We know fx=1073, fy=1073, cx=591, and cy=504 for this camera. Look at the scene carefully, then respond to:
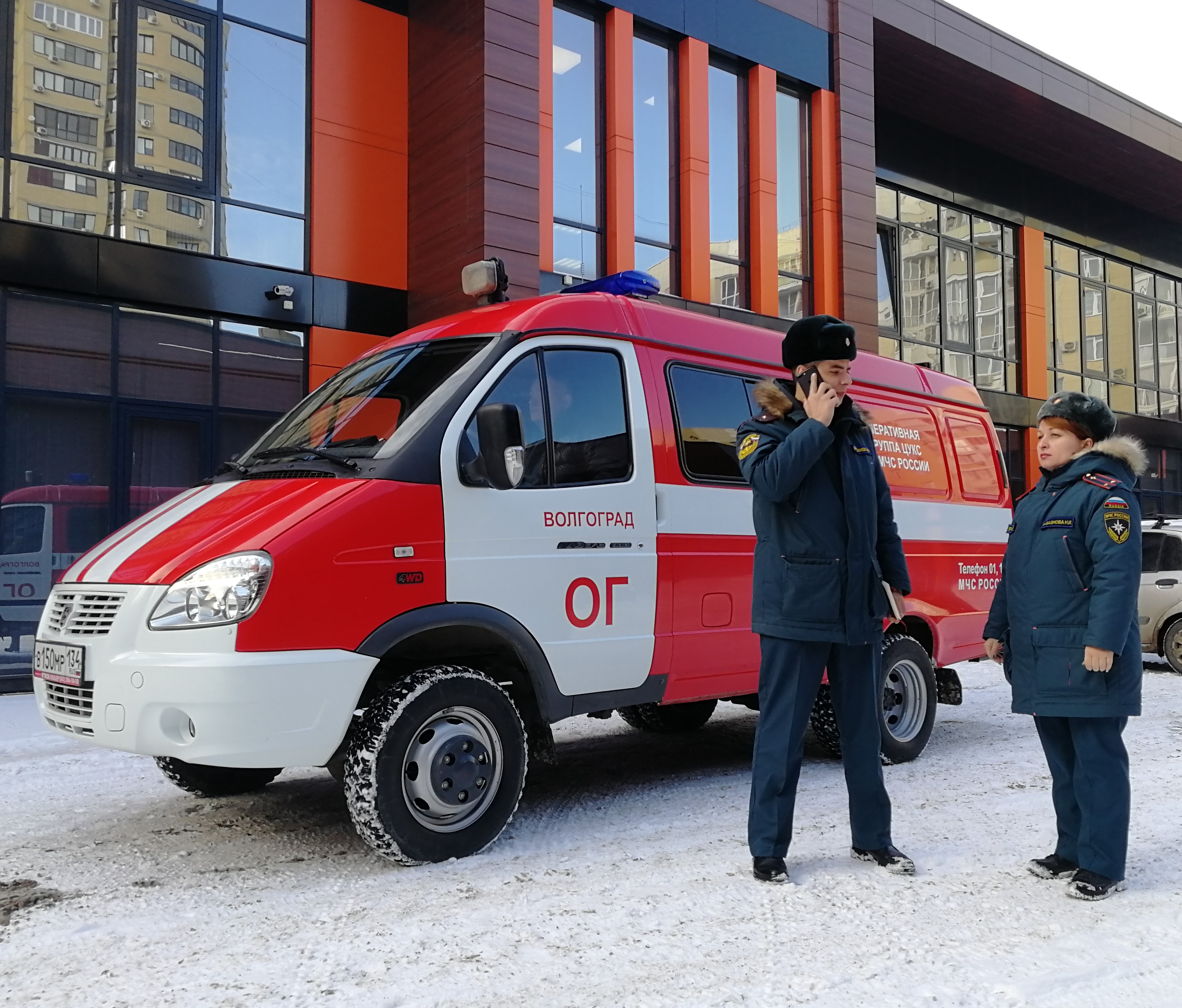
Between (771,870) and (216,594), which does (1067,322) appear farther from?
(216,594)

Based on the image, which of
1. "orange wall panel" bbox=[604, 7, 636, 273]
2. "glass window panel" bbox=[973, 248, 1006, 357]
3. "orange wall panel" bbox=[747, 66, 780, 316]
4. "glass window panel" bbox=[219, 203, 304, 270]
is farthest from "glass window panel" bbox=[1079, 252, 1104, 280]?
"glass window panel" bbox=[219, 203, 304, 270]

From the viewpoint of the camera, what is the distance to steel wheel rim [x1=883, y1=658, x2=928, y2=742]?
6.14 m

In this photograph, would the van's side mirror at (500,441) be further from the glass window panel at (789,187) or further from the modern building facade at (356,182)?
the glass window panel at (789,187)

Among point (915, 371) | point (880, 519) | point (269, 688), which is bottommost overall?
point (269, 688)

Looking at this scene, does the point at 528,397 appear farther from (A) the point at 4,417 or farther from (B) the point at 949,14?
(B) the point at 949,14

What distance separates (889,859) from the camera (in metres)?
4.01

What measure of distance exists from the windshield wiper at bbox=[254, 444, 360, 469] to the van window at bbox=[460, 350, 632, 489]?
45cm

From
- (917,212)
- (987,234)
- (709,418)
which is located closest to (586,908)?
(709,418)

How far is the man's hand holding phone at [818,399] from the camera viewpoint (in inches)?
148

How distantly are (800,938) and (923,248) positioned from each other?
19458 millimetres

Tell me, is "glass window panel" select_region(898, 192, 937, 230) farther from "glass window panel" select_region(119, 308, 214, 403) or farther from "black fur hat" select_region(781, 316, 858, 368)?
"black fur hat" select_region(781, 316, 858, 368)

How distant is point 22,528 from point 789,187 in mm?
11226

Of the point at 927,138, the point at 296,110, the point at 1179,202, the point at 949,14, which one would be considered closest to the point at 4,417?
the point at 296,110

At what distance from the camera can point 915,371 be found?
705 centimetres
